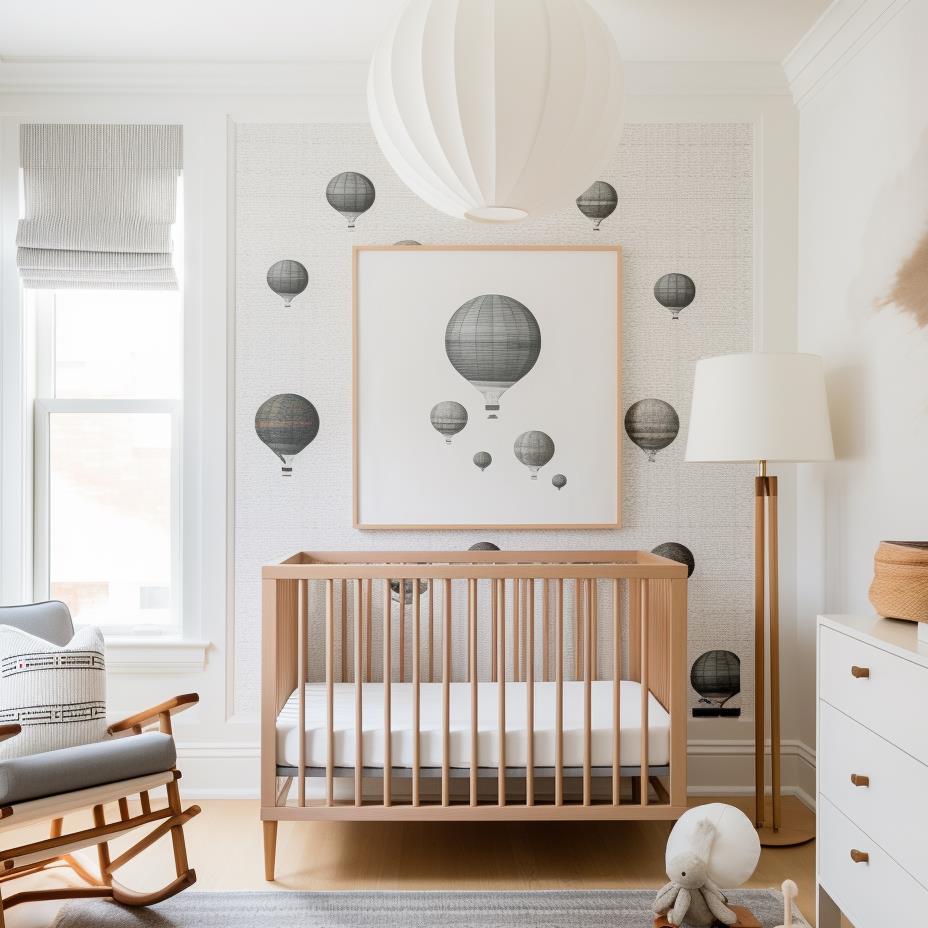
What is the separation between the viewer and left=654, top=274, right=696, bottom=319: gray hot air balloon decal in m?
2.95

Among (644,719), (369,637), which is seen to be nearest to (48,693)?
(369,637)

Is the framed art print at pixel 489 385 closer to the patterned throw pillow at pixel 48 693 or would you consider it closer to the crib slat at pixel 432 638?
the crib slat at pixel 432 638

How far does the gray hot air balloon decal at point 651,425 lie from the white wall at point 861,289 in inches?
19.3

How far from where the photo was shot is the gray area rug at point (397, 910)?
2.08m

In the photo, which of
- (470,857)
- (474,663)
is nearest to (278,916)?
(470,857)

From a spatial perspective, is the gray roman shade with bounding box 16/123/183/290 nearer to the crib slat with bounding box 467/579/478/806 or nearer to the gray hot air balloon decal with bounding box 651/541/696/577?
the crib slat with bounding box 467/579/478/806

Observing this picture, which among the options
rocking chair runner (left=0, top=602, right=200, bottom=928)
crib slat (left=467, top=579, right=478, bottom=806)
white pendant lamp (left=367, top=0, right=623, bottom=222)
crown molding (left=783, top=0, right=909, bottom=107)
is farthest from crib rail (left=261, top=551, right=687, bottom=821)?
crown molding (left=783, top=0, right=909, bottom=107)

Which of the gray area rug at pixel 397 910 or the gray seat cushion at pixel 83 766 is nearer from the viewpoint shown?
the gray seat cushion at pixel 83 766

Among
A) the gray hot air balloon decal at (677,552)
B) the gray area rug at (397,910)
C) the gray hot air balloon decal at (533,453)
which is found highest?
the gray hot air balloon decal at (533,453)

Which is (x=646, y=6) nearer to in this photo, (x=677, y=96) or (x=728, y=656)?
(x=677, y=96)

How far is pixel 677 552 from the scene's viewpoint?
2951 millimetres

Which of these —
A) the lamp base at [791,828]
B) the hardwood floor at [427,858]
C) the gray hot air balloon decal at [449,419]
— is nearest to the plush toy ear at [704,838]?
the hardwood floor at [427,858]

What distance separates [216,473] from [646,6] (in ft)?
6.71

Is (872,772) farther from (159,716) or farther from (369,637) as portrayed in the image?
(159,716)
